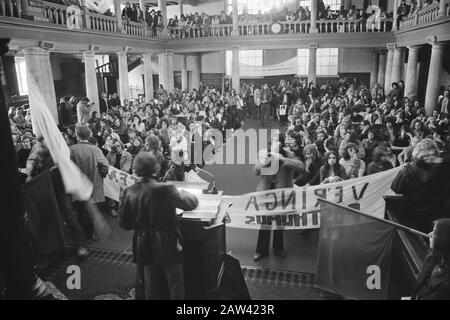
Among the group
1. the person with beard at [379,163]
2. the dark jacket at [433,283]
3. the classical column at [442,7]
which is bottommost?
the dark jacket at [433,283]

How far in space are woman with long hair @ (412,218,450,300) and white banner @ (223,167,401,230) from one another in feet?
9.09

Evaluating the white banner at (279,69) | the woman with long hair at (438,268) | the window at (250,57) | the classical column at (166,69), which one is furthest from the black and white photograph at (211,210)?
the window at (250,57)

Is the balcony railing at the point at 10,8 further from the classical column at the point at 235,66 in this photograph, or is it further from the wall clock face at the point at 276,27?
the wall clock face at the point at 276,27

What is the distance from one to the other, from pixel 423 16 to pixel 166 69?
46.9 ft

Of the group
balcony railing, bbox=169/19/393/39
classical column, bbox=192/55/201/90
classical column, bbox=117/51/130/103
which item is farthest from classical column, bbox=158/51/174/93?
classical column, bbox=192/55/201/90

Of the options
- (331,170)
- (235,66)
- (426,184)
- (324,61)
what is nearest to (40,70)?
(331,170)

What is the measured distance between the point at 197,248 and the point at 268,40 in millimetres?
19108

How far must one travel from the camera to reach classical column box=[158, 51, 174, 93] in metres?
22.5

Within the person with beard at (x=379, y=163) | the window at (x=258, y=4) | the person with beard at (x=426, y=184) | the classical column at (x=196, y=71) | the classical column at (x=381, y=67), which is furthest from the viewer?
the classical column at (x=196, y=71)

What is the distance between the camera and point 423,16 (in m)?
15.0

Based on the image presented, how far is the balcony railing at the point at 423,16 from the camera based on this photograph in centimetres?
1323

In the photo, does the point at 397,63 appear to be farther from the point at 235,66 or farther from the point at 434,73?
the point at 235,66

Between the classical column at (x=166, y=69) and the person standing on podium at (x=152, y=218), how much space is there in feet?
64.9
